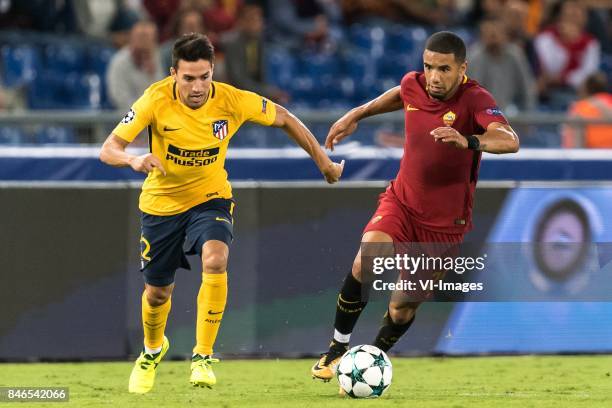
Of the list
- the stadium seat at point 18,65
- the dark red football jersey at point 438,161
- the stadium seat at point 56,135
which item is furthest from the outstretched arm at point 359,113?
the stadium seat at point 18,65

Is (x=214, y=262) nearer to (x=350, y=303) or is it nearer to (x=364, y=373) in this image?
(x=350, y=303)

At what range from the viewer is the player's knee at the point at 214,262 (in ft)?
26.9

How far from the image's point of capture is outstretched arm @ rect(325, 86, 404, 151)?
8.63 meters

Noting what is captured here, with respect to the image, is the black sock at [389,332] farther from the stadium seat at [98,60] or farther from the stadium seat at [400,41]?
the stadium seat at [400,41]

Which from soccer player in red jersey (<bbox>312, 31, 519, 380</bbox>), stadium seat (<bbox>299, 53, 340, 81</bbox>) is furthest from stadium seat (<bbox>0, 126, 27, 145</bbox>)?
stadium seat (<bbox>299, 53, 340, 81</bbox>)

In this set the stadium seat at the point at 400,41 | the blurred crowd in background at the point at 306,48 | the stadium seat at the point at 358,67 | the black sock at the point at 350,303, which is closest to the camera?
the black sock at the point at 350,303

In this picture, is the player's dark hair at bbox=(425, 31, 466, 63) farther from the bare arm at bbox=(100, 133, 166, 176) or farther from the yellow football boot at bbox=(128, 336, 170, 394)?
the yellow football boot at bbox=(128, 336, 170, 394)

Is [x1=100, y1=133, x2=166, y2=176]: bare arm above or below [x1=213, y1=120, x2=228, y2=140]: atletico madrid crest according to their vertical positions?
below

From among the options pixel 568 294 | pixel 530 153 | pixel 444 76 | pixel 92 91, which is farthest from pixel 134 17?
pixel 444 76

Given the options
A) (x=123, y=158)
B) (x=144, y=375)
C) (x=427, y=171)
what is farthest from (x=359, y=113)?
(x=144, y=375)

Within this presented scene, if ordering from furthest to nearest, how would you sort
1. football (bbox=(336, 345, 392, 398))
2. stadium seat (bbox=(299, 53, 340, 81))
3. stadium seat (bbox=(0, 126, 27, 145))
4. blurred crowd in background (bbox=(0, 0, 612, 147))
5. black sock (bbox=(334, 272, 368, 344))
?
1. stadium seat (bbox=(299, 53, 340, 81))
2. blurred crowd in background (bbox=(0, 0, 612, 147))
3. stadium seat (bbox=(0, 126, 27, 145))
4. black sock (bbox=(334, 272, 368, 344))
5. football (bbox=(336, 345, 392, 398))

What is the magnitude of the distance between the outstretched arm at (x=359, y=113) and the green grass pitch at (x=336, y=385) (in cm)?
155

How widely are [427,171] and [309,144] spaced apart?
2.41ft

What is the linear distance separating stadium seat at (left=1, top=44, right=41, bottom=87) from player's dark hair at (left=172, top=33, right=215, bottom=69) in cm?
684
